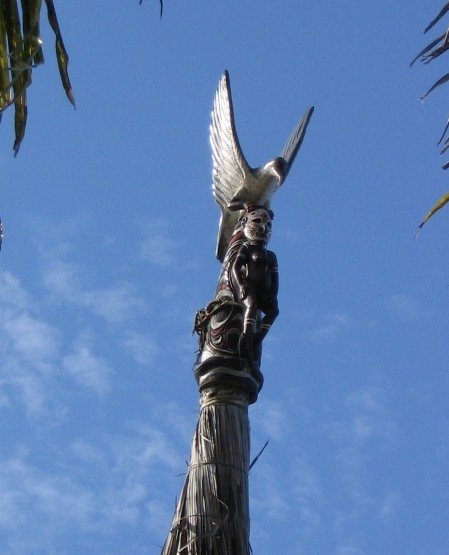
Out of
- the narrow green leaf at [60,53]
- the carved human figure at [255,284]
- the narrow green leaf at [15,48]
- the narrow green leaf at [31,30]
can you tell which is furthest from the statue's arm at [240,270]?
the narrow green leaf at [31,30]

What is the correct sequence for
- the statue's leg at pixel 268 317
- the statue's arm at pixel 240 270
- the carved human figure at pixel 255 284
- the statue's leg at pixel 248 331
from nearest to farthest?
the statue's leg at pixel 248 331, the carved human figure at pixel 255 284, the statue's leg at pixel 268 317, the statue's arm at pixel 240 270

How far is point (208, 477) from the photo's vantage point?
238 inches

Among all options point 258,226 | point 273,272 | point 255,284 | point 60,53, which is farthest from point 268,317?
point 60,53

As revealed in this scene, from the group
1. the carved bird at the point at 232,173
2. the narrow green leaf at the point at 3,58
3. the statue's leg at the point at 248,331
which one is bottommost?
the narrow green leaf at the point at 3,58

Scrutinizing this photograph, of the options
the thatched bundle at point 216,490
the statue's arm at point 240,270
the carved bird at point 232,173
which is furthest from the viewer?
the carved bird at point 232,173

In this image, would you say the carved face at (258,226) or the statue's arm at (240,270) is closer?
the statue's arm at (240,270)

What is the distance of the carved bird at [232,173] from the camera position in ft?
27.6

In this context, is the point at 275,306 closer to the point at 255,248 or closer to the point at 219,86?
the point at 255,248

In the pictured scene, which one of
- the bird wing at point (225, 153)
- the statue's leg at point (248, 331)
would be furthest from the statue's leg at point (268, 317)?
the bird wing at point (225, 153)

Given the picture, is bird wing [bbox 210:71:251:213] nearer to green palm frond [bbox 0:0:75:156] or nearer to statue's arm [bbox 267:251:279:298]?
statue's arm [bbox 267:251:279:298]

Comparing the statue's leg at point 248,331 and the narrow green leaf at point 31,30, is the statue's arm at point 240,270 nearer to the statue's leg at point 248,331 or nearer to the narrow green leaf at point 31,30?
the statue's leg at point 248,331

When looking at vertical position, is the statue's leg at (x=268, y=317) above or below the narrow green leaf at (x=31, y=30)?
above

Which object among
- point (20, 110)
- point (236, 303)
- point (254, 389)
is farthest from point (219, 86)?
point (20, 110)

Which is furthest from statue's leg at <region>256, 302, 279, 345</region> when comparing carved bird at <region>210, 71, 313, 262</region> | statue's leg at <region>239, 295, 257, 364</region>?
carved bird at <region>210, 71, 313, 262</region>
